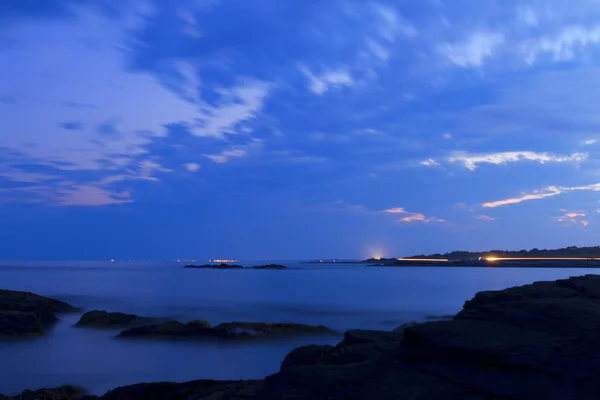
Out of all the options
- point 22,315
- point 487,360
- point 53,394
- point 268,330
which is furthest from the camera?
point 22,315

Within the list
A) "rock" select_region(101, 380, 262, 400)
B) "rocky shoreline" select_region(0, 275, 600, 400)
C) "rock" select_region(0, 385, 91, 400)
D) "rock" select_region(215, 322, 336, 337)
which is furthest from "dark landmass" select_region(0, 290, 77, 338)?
"rocky shoreline" select_region(0, 275, 600, 400)

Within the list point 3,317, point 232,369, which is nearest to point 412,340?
point 232,369

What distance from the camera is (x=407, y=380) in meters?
9.35

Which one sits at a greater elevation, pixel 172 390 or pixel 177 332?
pixel 172 390

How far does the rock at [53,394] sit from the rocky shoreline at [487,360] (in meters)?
6.28

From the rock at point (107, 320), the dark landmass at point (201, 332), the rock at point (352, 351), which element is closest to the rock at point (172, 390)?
the rock at point (352, 351)

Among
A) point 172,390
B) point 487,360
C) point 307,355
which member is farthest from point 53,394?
point 487,360

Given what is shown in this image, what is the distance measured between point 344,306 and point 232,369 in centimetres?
3665

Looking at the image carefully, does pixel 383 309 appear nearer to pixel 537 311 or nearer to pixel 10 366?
pixel 10 366

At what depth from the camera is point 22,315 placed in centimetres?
3272

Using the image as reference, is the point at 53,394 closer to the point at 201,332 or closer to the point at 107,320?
the point at 201,332

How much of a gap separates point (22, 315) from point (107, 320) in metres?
5.53

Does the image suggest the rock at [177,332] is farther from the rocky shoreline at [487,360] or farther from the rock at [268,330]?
the rocky shoreline at [487,360]

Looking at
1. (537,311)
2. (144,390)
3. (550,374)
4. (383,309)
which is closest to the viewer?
(550,374)
